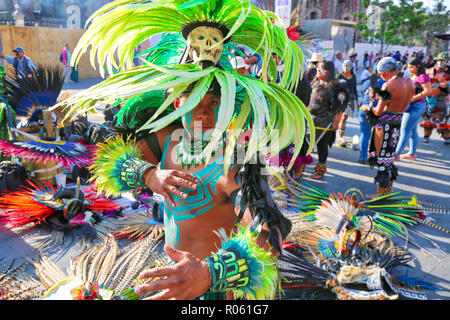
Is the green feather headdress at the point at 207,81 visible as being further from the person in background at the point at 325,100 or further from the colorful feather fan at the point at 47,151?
the person in background at the point at 325,100

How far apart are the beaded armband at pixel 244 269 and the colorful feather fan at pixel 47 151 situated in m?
2.81

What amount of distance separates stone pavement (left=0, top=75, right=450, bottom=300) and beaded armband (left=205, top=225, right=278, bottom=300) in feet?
7.15

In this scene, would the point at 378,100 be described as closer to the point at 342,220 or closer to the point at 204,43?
the point at 342,220

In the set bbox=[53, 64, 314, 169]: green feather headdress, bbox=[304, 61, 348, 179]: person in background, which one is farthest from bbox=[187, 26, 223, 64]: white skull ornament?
bbox=[304, 61, 348, 179]: person in background

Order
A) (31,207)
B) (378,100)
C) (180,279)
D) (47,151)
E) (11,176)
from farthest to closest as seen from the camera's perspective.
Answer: (378,100) < (11,176) < (31,207) < (47,151) < (180,279)

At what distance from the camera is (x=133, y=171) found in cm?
175

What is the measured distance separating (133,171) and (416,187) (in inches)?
204

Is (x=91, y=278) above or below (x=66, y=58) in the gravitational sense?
below

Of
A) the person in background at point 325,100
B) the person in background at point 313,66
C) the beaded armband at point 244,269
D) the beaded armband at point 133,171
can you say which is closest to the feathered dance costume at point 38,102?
the beaded armband at point 133,171

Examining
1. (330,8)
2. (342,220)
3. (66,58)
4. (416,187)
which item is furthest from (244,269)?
(330,8)

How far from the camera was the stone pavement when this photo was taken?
3.22 m

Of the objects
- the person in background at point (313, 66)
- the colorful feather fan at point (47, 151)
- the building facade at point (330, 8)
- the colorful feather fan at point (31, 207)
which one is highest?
the building facade at point (330, 8)

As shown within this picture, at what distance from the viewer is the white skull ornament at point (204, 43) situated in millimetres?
1541
